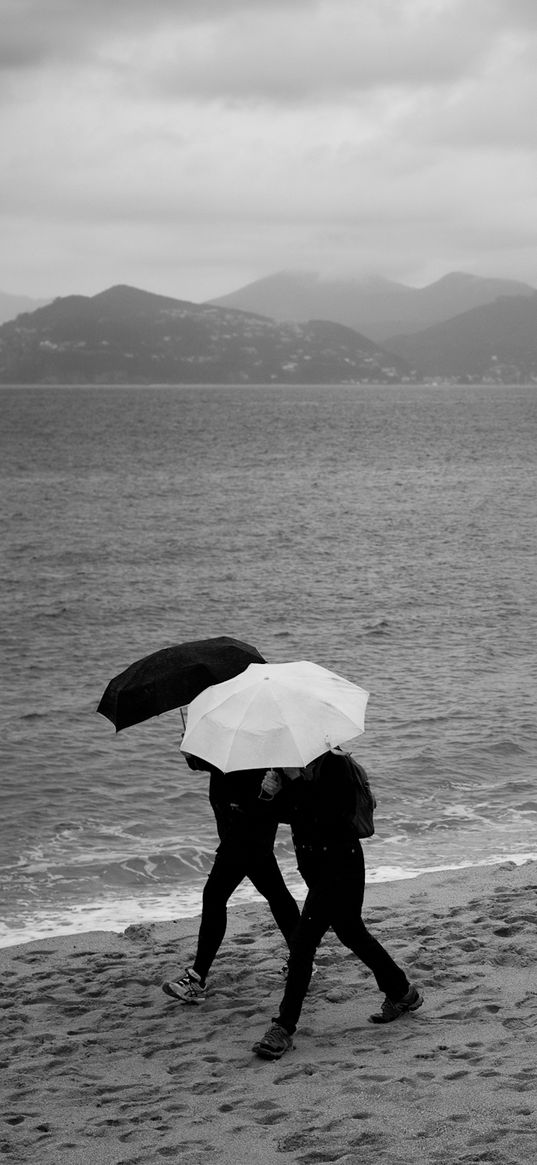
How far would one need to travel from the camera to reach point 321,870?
6.07 metres

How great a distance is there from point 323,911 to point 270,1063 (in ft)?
2.76

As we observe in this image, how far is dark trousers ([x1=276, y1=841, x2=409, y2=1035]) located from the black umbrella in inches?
45.6

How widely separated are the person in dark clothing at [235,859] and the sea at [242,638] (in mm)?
3021

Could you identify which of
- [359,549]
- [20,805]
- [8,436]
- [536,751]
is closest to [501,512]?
[359,549]

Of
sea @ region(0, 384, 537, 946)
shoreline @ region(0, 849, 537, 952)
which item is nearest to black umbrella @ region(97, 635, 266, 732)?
shoreline @ region(0, 849, 537, 952)

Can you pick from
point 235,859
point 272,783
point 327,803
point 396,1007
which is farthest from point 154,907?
point 327,803

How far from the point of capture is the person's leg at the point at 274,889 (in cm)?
671

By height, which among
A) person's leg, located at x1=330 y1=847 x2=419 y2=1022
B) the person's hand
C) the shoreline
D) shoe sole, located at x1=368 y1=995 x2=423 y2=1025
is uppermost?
the person's hand

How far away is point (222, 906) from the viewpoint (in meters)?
6.72

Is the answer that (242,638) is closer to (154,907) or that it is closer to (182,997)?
(154,907)

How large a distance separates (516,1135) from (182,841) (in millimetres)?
7511

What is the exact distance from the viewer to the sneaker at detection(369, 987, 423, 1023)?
6.40 meters

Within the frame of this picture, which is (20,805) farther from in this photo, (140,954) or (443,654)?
(443,654)

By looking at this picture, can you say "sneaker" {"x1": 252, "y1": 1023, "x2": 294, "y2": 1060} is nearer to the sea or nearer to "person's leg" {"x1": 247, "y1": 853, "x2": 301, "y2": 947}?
"person's leg" {"x1": 247, "y1": 853, "x2": 301, "y2": 947}
